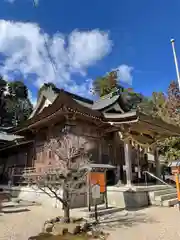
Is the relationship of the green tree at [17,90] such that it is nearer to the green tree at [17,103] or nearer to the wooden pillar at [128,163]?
the green tree at [17,103]

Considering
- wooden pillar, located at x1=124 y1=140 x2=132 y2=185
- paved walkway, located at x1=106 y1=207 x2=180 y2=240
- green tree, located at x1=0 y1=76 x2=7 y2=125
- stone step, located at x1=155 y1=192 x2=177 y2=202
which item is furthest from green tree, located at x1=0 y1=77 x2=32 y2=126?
paved walkway, located at x1=106 y1=207 x2=180 y2=240

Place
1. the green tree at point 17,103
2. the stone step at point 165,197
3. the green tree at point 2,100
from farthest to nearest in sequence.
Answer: the green tree at point 17,103, the green tree at point 2,100, the stone step at point 165,197

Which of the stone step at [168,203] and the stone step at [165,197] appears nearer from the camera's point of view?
the stone step at [168,203]

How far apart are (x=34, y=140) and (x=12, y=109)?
3326 cm

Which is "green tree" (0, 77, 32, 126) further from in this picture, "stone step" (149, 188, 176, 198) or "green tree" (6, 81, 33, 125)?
"stone step" (149, 188, 176, 198)

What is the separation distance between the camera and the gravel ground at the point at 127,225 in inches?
209

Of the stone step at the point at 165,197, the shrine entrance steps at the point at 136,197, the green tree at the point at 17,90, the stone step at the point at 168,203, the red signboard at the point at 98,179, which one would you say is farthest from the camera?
the green tree at the point at 17,90

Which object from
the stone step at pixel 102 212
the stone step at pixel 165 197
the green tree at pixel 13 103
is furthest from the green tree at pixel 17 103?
the stone step at pixel 102 212

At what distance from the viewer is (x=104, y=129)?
12.5 metres

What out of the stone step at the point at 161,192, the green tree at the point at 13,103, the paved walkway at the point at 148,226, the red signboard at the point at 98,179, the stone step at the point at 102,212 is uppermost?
the green tree at the point at 13,103

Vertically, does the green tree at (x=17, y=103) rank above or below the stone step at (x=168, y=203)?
above

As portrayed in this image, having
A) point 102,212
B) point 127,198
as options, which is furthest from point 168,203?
point 102,212

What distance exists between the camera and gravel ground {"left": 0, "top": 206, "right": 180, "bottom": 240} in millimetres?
5305

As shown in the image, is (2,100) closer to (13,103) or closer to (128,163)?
(13,103)
